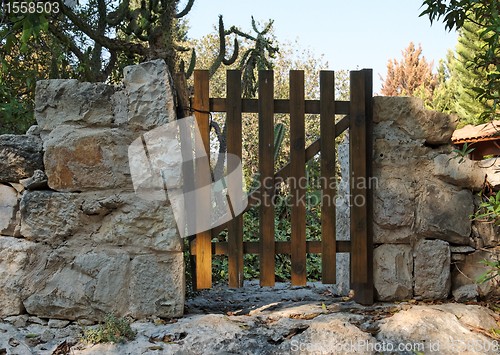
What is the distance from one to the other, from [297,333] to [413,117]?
1658mm

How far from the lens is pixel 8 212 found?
3.20m

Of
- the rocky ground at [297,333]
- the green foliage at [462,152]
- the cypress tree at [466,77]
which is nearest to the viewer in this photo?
the rocky ground at [297,333]

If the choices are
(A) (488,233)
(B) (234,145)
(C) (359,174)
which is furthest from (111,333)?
(A) (488,233)

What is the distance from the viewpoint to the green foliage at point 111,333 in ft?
9.52

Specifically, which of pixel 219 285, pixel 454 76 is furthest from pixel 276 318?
pixel 454 76

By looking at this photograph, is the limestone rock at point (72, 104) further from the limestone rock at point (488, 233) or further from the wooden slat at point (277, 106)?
the limestone rock at point (488, 233)

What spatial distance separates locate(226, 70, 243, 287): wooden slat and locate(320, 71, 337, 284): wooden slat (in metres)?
0.55

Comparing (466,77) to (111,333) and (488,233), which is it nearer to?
(488,233)

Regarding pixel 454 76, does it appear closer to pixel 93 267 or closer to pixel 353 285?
pixel 353 285

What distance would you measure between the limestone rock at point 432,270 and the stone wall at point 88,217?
1.60 m

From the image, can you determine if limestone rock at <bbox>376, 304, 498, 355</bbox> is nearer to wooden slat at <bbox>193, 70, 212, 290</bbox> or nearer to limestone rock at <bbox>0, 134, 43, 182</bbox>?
wooden slat at <bbox>193, 70, 212, 290</bbox>

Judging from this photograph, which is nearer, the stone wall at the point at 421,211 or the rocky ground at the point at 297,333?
the rocky ground at the point at 297,333

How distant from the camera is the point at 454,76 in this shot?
1354 centimetres

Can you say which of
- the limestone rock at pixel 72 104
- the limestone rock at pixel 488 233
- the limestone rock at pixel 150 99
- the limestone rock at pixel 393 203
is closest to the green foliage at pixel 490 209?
the limestone rock at pixel 488 233
